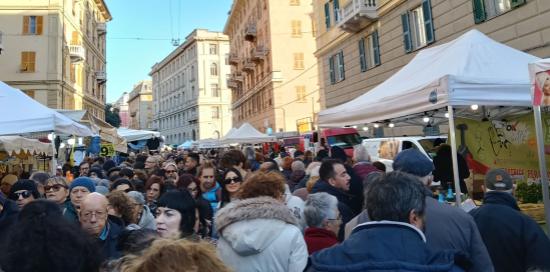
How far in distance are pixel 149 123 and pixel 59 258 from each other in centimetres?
11258

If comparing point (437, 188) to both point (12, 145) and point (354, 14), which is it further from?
point (354, 14)

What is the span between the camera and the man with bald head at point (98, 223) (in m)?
3.19

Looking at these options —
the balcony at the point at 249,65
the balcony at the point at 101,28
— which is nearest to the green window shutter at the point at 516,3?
the balcony at the point at 249,65

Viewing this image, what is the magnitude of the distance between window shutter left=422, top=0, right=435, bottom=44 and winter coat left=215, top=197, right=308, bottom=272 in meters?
15.0

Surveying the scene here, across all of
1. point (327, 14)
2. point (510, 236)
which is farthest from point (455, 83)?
point (327, 14)

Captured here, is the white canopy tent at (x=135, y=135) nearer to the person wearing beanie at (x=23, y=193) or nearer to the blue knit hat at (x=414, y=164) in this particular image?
the person wearing beanie at (x=23, y=193)

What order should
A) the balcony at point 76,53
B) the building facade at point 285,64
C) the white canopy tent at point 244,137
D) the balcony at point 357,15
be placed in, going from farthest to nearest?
the building facade at point 285,64, the balcony at point 76,53, the white canopy tent at point 244,137, the balcony at point 357,15

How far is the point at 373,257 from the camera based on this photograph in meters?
1.83

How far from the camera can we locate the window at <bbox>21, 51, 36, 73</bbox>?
31.7 m

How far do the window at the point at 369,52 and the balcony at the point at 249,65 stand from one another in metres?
26.0

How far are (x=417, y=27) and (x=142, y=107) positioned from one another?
106 m

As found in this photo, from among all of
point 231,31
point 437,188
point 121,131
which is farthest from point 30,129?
point 231,31

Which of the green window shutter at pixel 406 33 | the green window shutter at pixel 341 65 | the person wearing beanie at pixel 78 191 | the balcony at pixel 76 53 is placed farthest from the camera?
the balcony at pixel 76 53

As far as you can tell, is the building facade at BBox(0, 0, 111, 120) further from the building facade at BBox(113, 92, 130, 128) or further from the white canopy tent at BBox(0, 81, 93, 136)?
the building facade at BBox(113, 92, 130, 128)
